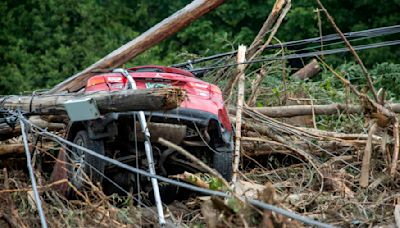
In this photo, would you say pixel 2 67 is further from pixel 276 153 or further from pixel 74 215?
pixel 74 215

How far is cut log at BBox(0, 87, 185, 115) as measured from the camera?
8008mm

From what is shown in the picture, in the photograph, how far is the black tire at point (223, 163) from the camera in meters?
9.88

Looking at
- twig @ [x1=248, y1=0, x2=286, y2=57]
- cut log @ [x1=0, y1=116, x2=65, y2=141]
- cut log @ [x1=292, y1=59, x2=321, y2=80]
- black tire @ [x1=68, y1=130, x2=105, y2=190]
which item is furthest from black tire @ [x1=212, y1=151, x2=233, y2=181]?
cut log @ [x1=292, y1=59, x2=321, y2=80]

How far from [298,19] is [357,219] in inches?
612

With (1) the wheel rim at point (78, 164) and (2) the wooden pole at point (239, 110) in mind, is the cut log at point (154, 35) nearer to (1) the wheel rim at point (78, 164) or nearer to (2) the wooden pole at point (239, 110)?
(2) the wooden pole at point (239, 110)

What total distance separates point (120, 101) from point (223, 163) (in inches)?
67.9

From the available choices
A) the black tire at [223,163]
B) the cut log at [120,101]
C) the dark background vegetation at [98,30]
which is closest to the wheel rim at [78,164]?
the cut log at [120,101]

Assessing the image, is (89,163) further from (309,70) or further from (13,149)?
(309,70)

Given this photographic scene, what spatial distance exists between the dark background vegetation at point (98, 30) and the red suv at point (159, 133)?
1302 centimetres

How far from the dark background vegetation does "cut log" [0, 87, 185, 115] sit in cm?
1266

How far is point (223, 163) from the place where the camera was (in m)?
9.90

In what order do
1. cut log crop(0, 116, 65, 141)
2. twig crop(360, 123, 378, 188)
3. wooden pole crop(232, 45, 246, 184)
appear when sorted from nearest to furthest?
twig crop(360, 123, 378, 188) → wooden pole crop(232, 45, 246, 184) → cut log crop(0, 116, 65, 141)

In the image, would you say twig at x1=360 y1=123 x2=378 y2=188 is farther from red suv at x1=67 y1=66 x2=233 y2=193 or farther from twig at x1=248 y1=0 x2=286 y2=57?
twig at x1=248 y1=0 x2=286 y2=57

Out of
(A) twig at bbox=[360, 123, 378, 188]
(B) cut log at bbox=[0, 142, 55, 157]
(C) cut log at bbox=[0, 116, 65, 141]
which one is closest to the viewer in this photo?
(A) twig at bbox=[360, 123, 378, 188]
